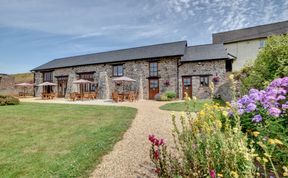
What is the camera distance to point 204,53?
783 inches

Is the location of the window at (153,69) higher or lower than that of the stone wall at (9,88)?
higher

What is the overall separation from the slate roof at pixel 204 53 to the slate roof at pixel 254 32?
377 inches

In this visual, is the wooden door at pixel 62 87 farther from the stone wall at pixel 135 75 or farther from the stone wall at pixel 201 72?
the stone wall at pixel 201 72

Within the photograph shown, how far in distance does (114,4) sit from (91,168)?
9.60 m

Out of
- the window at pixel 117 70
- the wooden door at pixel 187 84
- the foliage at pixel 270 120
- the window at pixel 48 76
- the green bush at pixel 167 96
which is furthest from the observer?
the window at pixel 48 76

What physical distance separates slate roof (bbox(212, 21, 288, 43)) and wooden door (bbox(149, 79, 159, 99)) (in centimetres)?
1559

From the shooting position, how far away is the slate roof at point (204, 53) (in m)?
18.5

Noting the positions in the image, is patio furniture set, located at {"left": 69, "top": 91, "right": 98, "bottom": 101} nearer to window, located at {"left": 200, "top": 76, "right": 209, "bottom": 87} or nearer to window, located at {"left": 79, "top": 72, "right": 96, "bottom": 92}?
window, located at {"left": 79, "top": 72, "right": 96, "bottom": 92}

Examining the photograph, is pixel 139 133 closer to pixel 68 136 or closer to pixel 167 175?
pixel 68 136

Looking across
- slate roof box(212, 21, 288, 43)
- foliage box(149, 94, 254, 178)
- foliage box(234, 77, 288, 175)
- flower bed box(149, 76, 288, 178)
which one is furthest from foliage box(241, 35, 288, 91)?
slate roof box(212, 21, 288, 43)

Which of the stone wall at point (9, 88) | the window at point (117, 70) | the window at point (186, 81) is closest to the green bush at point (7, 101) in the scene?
the window at point (117, 70)

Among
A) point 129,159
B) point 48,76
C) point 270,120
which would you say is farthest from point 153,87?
point 270,120

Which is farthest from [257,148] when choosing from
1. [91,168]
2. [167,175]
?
[91,168]

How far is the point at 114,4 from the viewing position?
1089 cm
